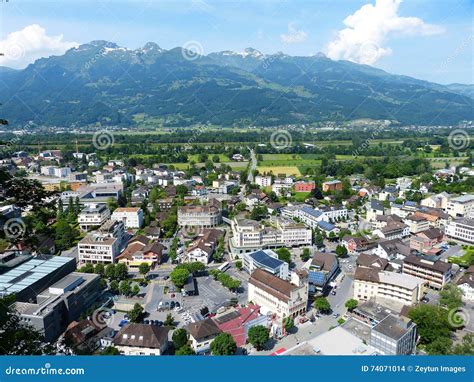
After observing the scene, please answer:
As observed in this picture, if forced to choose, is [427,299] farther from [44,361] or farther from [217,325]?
[44,361]

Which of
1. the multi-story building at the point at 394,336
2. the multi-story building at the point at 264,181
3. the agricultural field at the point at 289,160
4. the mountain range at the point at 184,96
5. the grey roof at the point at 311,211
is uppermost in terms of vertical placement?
the mountain range at the point at 184,96

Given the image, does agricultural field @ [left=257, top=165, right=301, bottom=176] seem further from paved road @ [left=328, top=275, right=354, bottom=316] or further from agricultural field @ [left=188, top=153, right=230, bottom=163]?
paved road @ [left=328, top=275, right=354, bottom=316]

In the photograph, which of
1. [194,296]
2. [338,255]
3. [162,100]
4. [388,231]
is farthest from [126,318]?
[162,100]

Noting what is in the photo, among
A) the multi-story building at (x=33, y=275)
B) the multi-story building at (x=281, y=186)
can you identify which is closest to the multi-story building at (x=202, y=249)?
the multi-story building at (x=33, y=275)

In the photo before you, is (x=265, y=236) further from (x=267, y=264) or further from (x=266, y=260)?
(x=267, y=264)

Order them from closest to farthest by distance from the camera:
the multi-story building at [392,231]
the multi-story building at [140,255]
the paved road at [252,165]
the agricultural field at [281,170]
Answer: the multi-story building at [140,255], the multi-story building at [392,231], the paved road at [252,165], the agricultural field at [281,170]

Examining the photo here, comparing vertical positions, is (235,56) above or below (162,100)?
above

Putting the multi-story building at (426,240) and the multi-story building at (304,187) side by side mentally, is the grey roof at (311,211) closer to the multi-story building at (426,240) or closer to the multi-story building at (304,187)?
the multi-story building at (426,240)
